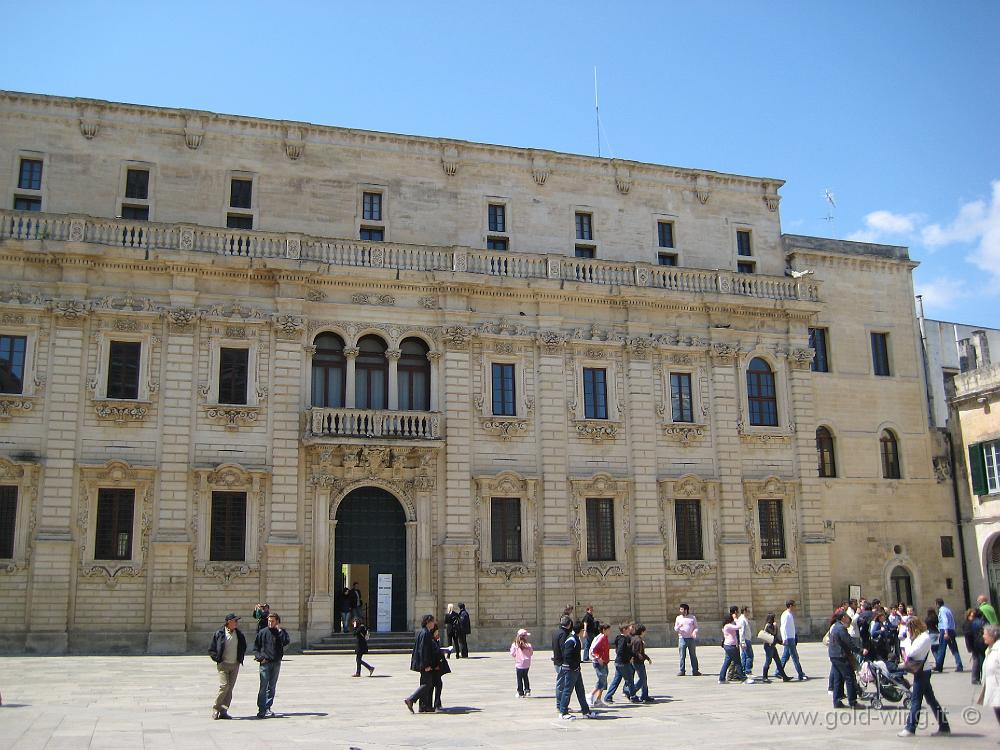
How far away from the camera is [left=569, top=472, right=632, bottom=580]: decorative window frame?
104 feet

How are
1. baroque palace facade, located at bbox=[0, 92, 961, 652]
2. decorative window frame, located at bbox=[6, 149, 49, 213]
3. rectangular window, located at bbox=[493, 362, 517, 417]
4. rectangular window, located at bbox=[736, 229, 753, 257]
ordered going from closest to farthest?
baroque palace facade, located at bbox=[0, 92, 961, 652]
decorative window frame, located at bbox=[6, 149, 49, 213]
rectangular window, located at bbox=[493, 362, 517, 417]
rectangular window, located at bbox=[736, 229, 753, 257]

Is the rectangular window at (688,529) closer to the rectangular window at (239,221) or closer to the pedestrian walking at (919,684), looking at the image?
the rectangular window at (239,221)

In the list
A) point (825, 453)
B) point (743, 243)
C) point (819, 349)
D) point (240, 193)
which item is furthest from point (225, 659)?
point (819, 349)

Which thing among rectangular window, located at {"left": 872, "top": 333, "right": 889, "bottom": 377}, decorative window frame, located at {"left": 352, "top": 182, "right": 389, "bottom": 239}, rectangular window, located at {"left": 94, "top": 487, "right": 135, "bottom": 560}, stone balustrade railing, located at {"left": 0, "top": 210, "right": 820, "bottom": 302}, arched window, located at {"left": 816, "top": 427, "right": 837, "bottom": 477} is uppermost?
decorative window frame, located at {"left": 352, "top": 182, "right": 389, "bottom": 239}

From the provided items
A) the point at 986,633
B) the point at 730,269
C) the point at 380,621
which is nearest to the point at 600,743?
the point at 986,633

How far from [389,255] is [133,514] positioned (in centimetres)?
1111

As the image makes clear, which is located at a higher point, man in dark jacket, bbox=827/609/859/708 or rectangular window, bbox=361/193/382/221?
rectangular window, bbox=361/193/382/221

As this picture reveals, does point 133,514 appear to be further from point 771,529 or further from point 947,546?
point 947,546

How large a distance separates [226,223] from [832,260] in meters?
23.0

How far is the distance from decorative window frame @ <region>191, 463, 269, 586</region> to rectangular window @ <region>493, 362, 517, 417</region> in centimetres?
776

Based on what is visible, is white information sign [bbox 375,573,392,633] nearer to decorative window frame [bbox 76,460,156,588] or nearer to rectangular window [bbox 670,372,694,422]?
decorative window frame [bbox 76,460,156,588]

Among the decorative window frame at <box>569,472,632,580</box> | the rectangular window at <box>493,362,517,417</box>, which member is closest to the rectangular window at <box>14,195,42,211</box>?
the rectangular window at <box>493,362,517,417</box>

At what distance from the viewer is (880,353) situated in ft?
127

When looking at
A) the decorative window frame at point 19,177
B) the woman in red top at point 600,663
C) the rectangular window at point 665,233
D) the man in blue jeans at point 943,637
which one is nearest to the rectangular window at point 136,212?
the decorative window frame at point 19,177
